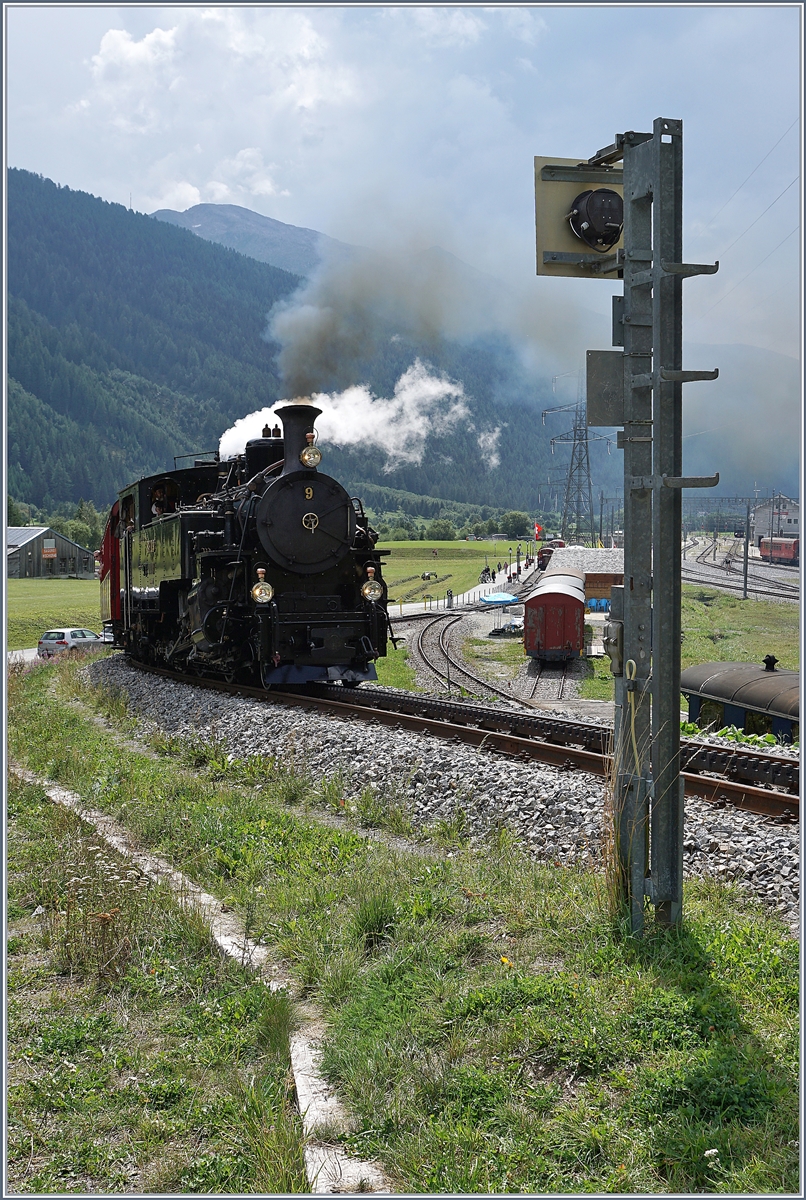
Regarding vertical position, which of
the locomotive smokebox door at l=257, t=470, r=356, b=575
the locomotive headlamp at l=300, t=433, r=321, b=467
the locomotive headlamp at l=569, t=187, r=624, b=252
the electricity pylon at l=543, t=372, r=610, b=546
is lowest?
the locomotive smokebox door at l=257, t=470, r=356, b=575

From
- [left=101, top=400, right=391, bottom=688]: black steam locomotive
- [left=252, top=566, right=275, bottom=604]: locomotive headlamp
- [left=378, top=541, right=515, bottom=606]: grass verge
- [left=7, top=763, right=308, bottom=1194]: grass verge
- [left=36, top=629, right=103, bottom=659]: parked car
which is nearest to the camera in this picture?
[left=7, top=763, right=308, bottom=1194]: grass verge

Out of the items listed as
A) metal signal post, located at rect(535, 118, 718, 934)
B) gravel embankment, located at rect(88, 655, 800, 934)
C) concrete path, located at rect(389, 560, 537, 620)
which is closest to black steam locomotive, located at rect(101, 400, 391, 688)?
gravel embankment, located at rect(88, 655, 800, 934)

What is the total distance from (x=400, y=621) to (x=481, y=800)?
37.2 metres

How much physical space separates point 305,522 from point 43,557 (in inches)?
2583

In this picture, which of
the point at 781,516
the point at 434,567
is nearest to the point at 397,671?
the point at 781,516

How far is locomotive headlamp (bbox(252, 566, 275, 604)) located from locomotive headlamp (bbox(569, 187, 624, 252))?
29.9 ft

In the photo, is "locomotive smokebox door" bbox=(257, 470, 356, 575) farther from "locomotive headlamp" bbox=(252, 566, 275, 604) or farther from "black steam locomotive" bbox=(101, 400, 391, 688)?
"locomotive headlamp" bbox=(252, 566, 275, 604)

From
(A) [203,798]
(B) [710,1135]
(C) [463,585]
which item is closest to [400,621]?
(C) [463,585]

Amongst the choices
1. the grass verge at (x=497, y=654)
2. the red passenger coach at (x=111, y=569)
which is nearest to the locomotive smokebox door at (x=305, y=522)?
the red passenger coach at (x=111, y=569)

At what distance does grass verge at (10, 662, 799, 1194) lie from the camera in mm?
3404

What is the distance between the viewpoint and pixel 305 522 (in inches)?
554

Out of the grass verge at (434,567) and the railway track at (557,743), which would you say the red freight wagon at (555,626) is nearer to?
the railway track at (557,743)

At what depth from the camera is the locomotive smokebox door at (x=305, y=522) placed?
45.5 ft

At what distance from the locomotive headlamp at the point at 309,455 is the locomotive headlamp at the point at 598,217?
9.00 meters
